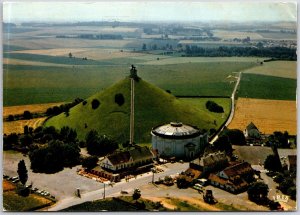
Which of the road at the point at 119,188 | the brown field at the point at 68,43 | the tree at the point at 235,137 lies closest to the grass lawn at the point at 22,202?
the road at the point at 119,188

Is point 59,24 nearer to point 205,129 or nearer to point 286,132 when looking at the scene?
point 205,129

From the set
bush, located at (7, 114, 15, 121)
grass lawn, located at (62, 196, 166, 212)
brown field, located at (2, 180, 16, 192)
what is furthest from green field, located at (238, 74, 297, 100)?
bush, located at (7, 114, 15, 121)

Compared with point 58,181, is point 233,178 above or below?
Result: above

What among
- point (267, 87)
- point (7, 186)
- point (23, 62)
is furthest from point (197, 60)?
point (7, 186)

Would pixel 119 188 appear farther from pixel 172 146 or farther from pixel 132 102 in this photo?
pixel 132 102

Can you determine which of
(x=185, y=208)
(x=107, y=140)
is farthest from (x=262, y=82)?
(x=185, y=208)

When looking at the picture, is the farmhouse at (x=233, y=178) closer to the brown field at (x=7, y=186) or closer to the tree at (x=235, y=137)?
the tree at (x=235, y=137)
